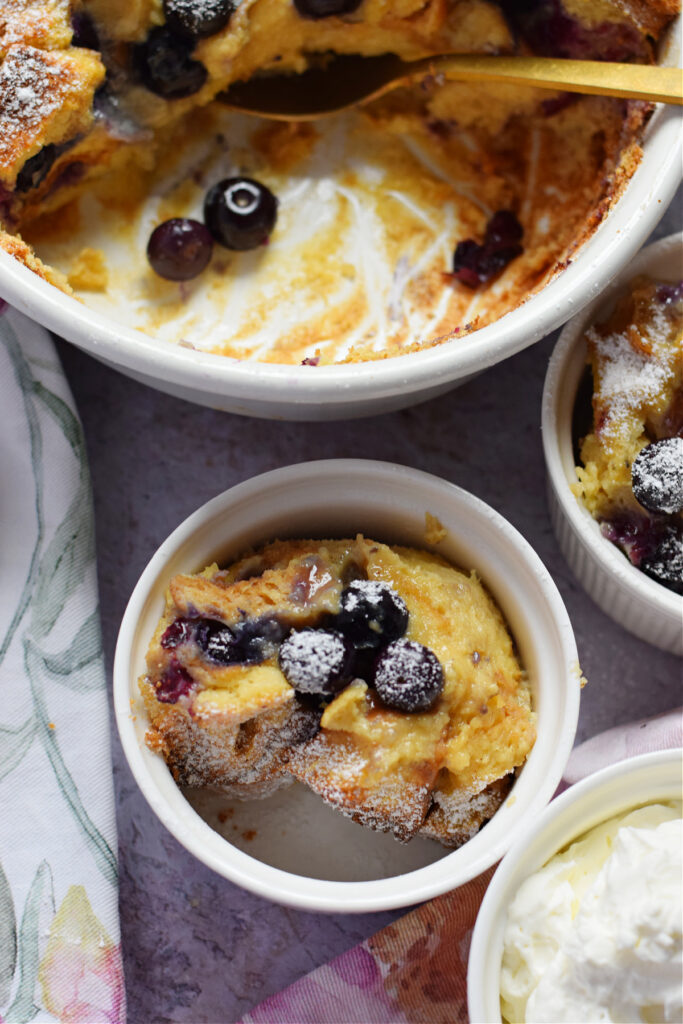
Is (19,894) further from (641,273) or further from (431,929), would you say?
(641,273)

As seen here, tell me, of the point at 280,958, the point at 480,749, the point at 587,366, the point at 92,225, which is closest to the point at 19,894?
the point at 280,958

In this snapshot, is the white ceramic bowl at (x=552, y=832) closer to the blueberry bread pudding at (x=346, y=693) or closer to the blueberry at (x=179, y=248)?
the blueberry bread pudding at (x=346, y=693)

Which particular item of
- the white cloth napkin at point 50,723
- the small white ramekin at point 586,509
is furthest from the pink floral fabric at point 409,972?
the white cloth napkin at point 50,723

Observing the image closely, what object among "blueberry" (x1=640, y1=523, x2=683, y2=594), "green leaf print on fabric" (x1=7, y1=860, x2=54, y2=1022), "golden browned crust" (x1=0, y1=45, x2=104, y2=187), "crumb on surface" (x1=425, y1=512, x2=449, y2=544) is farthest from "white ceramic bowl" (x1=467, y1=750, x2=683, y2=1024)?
"golden browned crust" (x1=0, y1=45, x2=104, y2=187)

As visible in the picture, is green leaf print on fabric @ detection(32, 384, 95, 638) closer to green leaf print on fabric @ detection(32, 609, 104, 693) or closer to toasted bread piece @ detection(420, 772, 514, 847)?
green leaf print on fabric @ detection(32, 609, 104, 693)

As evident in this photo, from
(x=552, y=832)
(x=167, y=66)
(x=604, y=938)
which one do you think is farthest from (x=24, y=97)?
(x=604, y=938)
